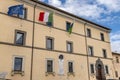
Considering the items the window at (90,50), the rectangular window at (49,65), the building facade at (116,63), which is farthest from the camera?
the building facade at (116,63)

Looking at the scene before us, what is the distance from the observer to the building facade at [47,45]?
18750 millimetres

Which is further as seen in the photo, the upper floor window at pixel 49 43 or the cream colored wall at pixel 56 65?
the upper floor window at pixel 49 43

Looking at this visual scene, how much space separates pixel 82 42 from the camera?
27.1 metres

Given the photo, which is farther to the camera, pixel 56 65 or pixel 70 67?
pixel 70 67

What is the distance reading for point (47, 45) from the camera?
22.3 m

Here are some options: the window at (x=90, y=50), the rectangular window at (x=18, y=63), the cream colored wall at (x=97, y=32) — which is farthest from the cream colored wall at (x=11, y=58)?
the cream colored wall at (x=97, y=32)

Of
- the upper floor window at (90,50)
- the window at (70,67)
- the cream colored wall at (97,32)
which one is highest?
the cream colored wall at (97,32)

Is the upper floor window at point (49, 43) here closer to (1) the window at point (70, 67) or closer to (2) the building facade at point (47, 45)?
(2) the building facade at point (47, 45)

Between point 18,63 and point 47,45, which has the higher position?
point 47,45

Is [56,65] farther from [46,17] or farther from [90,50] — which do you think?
[90,50]

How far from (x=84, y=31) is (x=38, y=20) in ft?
31.0

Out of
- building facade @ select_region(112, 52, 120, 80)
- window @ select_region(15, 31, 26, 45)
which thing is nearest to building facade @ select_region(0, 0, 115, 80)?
window @ select_region(15, 31, 26, 45)

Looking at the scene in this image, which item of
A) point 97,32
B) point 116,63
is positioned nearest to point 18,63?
point 97,32

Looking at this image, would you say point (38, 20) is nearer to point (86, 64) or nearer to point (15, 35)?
point (15, 35)
